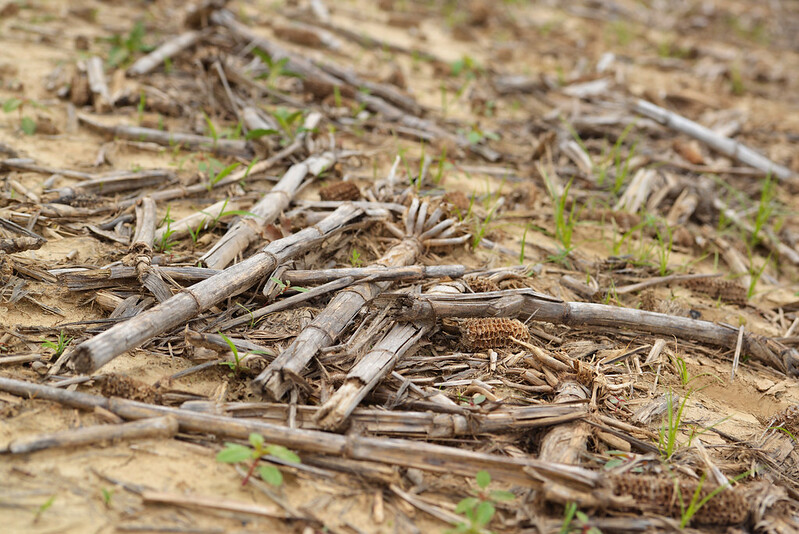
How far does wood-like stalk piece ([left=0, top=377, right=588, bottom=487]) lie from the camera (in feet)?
7.27

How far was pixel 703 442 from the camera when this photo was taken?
8.88 ft

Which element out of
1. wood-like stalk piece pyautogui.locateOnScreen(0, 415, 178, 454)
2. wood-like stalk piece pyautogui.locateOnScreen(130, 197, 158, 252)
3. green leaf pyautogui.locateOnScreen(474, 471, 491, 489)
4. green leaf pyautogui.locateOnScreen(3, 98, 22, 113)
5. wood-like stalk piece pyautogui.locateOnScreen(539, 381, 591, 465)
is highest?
green leaf pyautogui.locateOnScreen(3, 98, 22, 113)

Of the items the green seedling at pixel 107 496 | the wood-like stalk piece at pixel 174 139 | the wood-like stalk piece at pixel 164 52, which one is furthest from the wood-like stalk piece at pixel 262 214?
the wood-like stalk piece at pixel 164 52

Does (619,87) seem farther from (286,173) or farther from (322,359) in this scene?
(322,359)

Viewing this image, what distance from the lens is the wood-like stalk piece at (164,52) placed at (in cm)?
521

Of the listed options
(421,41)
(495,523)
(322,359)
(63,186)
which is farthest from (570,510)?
(421,41)

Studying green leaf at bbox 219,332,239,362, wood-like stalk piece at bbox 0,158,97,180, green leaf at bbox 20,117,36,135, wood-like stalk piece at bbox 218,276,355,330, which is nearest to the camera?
green leaf at bbox 219,332,239,362

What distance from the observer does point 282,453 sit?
2.12 meters

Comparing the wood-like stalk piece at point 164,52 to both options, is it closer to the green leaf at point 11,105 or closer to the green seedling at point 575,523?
the green leaf at point 11,105

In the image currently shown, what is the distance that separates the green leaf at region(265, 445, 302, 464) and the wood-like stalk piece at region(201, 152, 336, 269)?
1.22m

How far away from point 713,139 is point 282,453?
207 inches

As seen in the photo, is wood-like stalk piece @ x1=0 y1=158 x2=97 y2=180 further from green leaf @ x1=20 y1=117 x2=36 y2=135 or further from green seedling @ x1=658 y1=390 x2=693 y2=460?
green seedling @ x1=658 y1=390 x2=693 y2=460

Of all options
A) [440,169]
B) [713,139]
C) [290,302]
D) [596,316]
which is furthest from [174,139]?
[713,139]

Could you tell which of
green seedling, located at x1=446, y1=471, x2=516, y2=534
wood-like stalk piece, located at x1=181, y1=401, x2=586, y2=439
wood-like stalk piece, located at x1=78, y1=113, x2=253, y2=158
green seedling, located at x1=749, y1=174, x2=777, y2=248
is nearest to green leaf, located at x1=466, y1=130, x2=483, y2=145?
wood-like stalk piece, located at x1=78, y1=113, x2=253, y2=158
